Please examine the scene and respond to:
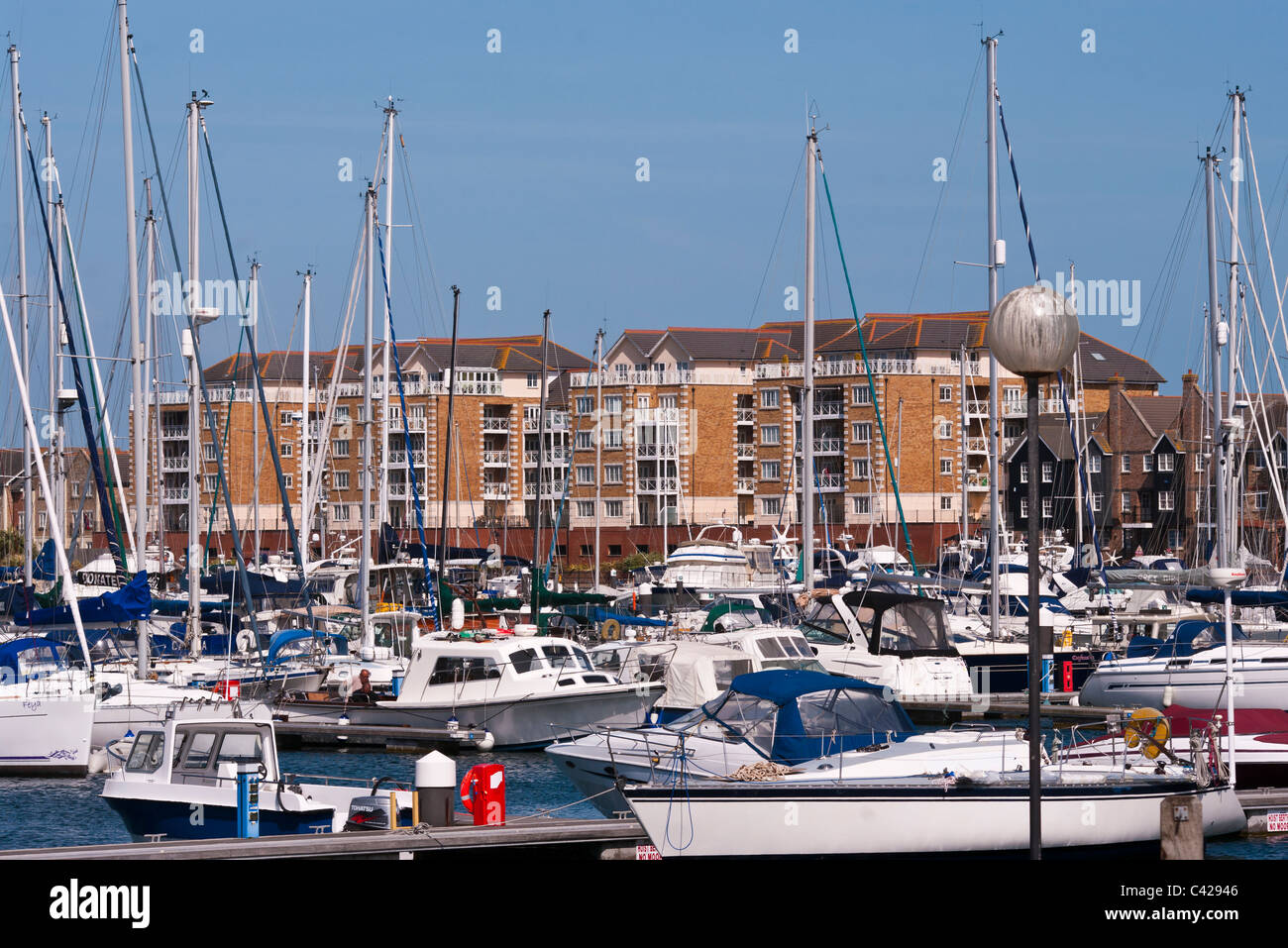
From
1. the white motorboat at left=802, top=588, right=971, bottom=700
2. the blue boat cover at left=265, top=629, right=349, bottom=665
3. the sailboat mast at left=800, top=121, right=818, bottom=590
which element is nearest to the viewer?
the white motorboat at left=802, top=588, right=971, bottom=700

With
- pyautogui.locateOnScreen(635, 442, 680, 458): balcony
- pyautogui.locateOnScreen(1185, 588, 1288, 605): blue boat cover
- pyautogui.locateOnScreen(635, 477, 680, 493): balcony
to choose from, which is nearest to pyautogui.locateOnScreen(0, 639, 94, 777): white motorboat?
pyautogui.locateOnScreen(1185, 588, 1288, 605): blue boat cover

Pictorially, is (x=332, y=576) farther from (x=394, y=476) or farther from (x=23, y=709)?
(x=394, y=476)

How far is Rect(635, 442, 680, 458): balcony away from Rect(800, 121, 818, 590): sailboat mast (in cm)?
6356

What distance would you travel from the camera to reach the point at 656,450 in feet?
358

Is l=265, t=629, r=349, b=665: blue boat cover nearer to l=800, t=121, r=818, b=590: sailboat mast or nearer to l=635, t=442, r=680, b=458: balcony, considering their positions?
l=800, t=121, r=818, b=590: sailboat mast

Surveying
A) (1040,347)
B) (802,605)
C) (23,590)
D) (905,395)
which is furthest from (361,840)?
(905,395)

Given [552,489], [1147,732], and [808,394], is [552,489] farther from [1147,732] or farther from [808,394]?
[1147,732]

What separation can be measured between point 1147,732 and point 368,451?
26438 millimetres

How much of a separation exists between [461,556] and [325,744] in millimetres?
26836

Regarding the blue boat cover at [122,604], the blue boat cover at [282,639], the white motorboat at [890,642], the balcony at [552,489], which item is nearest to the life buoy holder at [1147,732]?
the white motorboat at [890,642]

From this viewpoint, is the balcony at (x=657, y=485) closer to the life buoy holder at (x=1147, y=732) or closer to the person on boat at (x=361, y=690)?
the person on boat at (x=361, y=690)

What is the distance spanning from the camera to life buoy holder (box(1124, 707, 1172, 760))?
56.8 ft

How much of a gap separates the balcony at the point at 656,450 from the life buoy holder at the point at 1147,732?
296 ft

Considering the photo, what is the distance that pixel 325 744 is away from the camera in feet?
103
